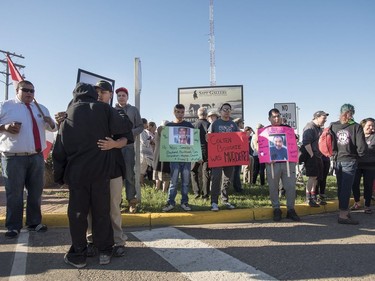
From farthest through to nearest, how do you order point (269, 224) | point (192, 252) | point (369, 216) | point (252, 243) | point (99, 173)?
point (369, 216) → point (269, 224) → point (252, 243) → point (192, 252) → point (99, 173)

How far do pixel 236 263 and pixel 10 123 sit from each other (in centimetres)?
355

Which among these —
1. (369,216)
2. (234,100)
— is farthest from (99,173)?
(234,100)

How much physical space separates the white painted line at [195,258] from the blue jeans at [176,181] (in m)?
1.12

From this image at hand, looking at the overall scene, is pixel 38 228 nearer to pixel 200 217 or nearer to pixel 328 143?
pixel 200 217

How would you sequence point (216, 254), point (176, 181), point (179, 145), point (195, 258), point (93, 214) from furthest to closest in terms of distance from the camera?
point (179, 145) < point (176, 181) < point (216, 254) < point (195, 258) < point (93, 214)

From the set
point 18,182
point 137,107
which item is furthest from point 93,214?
point 137,107

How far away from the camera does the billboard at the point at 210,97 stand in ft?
45.0

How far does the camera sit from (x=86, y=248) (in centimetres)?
364

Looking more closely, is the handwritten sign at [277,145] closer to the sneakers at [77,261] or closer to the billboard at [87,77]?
the billboard at [87,77]

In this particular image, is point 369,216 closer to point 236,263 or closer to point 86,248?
point 236,263

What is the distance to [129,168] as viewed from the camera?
555cm

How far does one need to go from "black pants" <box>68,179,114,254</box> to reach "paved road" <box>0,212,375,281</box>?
26cm

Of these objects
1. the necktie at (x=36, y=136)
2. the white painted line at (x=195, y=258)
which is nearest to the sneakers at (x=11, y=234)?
the necktie at (x=36, y=136)

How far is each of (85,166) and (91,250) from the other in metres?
1.07
